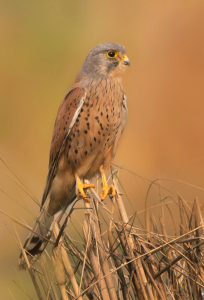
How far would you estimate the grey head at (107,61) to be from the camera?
2.65 metres

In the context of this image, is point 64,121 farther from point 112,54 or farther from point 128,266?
point 128,266

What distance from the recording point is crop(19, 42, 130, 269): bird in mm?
2504

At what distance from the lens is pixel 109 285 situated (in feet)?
4.49

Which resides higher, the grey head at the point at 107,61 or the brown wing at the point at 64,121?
the grey head at the point at 107,61

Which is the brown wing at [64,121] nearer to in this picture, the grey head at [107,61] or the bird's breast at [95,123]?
the bird's breast at [95,123]

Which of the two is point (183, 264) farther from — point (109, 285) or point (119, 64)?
point (119, 64)

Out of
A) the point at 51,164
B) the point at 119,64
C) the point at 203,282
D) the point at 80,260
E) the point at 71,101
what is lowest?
the point at 203,282

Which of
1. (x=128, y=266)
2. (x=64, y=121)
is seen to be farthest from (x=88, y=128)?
(x=128, y=266)

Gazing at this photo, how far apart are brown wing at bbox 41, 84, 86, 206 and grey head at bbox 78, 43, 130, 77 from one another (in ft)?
0.55

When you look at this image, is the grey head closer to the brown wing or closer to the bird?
the bird

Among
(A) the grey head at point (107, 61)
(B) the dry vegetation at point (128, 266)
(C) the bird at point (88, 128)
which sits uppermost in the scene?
(A) the grey head at point (107, 61)

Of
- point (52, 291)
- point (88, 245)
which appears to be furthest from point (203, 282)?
point (52, 291)

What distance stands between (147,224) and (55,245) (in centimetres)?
37

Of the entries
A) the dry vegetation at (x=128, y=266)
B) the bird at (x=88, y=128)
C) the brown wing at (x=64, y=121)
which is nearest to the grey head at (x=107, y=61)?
the bird at (x=88, y=128)
